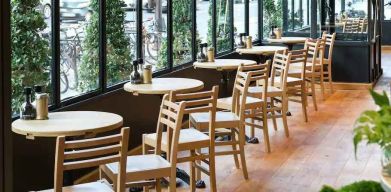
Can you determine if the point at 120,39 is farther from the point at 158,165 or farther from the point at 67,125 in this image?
the point at 158,165

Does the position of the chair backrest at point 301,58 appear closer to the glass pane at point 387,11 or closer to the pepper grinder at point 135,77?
the pepper grinder at point 135,77

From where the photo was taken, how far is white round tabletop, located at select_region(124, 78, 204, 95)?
520 cm

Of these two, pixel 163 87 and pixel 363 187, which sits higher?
pixel 163 87

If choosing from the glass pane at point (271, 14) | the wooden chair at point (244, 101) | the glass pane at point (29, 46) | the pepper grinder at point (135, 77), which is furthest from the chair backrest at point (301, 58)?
the glass pane at point (29, 46)

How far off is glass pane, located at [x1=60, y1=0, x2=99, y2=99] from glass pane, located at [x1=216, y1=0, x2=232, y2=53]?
344 centimetres

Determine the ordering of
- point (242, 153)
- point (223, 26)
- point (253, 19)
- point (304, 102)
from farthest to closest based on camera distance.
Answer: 1. point (253, 19)
2. point (223, 26)
3. point (304, 102)
4. point (242, 153)

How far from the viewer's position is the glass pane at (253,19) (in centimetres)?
1018

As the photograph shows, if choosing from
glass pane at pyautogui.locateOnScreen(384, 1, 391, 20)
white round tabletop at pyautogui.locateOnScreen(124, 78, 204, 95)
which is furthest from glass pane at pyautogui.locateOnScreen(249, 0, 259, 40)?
glass pane at pyautogui.locateOnScreen(384, 1, 391, 20)

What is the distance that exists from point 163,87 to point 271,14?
576 centimetres

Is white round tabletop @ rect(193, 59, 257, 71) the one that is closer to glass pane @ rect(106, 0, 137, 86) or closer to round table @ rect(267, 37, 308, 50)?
glass pane @ rect(106, 0, 137, 86)

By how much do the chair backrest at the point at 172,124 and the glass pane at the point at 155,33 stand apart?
2147mm

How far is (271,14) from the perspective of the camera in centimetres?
1070

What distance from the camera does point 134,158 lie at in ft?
13.7

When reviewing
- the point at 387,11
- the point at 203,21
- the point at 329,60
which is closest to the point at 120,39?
the point at 203,21
